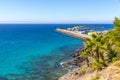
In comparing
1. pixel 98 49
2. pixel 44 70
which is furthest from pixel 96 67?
pixel 44 70

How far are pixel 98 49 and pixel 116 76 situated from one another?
23.1m

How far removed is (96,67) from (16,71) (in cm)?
2867

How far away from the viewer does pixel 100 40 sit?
45344 mm

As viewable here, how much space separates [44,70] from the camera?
207 ft

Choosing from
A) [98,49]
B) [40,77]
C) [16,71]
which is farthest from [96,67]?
[16,71]

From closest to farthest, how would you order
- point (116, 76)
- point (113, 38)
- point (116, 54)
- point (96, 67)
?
point (116, 76)
point (113, 38)
point (96, 67)
point (116, 54)

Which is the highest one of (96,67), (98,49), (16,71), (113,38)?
(113,38)

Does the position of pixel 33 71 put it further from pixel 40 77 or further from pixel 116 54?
pixel 116 54

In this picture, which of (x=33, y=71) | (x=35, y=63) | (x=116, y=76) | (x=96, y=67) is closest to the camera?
(x=116, y=76)

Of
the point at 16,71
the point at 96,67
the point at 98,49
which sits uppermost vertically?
the point at 98,49

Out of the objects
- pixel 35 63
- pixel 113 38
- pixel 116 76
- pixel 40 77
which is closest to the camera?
pixel 116 76

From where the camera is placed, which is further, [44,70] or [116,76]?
[44,70]

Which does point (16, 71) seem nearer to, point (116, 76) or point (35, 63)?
point (35, 63)

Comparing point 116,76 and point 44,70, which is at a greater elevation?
point 116,76
